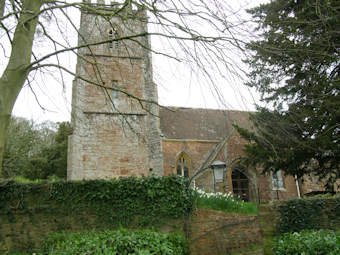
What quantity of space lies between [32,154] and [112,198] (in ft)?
61.1

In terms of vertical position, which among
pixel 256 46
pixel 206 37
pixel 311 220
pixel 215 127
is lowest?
pixel 311 220

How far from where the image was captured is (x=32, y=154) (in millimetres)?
24359

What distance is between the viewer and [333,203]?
7.48 metres

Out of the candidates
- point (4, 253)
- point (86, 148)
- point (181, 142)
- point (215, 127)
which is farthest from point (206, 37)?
point (215, 127)

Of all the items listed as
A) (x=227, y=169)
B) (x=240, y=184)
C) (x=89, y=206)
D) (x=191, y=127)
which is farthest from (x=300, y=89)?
(x=191, y=127)

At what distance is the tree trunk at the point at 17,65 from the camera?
436 centimetres

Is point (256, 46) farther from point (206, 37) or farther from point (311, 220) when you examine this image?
point (311, 220)

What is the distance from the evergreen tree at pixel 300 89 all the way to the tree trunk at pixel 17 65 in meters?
3.67

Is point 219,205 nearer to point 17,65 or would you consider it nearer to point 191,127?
point 17,65

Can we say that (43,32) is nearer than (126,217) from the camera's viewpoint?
Yes

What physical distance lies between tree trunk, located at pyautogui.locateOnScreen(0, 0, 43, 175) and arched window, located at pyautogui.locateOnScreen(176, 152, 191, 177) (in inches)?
602

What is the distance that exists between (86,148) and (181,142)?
747cm

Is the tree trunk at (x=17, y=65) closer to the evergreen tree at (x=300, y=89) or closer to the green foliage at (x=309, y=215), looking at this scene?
the evergreen tree at (x=300, y=89)

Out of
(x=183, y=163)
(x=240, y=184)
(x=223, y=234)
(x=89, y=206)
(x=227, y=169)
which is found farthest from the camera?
(x=183, y=163)
